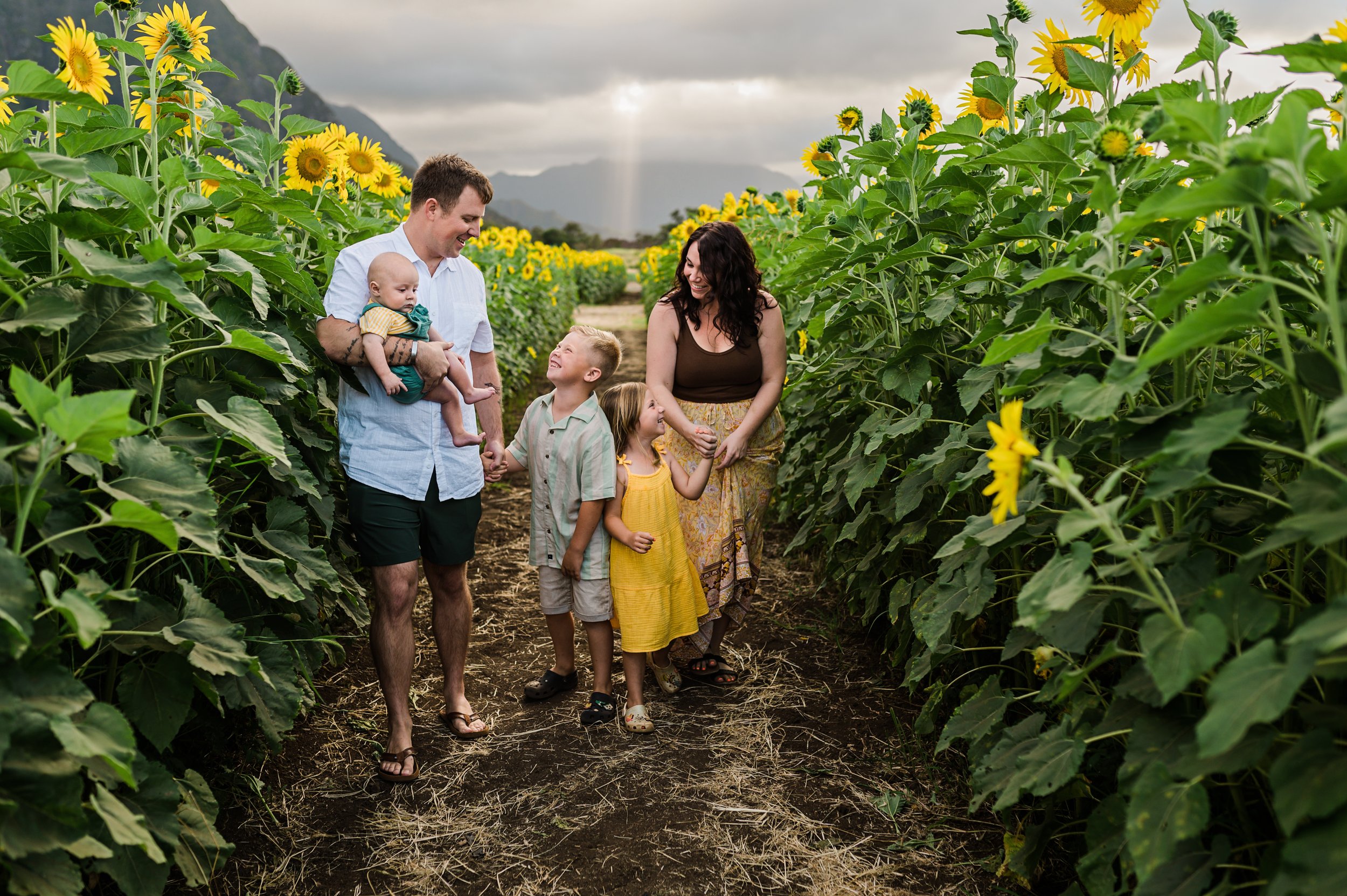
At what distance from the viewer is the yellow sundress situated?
3344 mm

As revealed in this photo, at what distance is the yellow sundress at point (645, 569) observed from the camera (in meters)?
3.34

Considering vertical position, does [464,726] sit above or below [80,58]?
below

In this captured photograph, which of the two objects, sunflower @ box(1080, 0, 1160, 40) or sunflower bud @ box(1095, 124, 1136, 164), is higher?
sunflower @ box(1080, 0, 1160, 40)

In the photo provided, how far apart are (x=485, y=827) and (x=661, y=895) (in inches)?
23.4

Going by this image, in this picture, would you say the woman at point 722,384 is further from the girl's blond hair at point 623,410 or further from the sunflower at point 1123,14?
the sunflower at point 1123,14

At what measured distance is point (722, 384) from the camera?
357cm

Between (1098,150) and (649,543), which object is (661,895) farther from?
(1098,150)

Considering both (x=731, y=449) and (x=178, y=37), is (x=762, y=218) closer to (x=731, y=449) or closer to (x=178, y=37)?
(x=731, y=449)

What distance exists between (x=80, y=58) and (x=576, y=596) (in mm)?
2331

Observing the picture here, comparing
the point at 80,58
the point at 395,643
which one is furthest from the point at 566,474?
the point at 80,58

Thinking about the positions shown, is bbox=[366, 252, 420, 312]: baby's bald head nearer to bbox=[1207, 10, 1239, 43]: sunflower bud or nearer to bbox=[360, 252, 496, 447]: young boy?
bbox=[360, 252, 496, 447]: young boy

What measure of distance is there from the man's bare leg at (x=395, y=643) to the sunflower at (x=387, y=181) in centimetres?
225

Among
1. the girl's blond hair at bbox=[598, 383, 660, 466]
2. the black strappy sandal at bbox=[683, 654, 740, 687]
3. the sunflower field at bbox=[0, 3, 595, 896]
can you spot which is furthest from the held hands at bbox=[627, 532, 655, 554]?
the sunflower field at bbox=[0, 3, 595, 896]

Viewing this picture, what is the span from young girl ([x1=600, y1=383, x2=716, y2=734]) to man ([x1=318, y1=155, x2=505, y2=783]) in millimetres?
519
